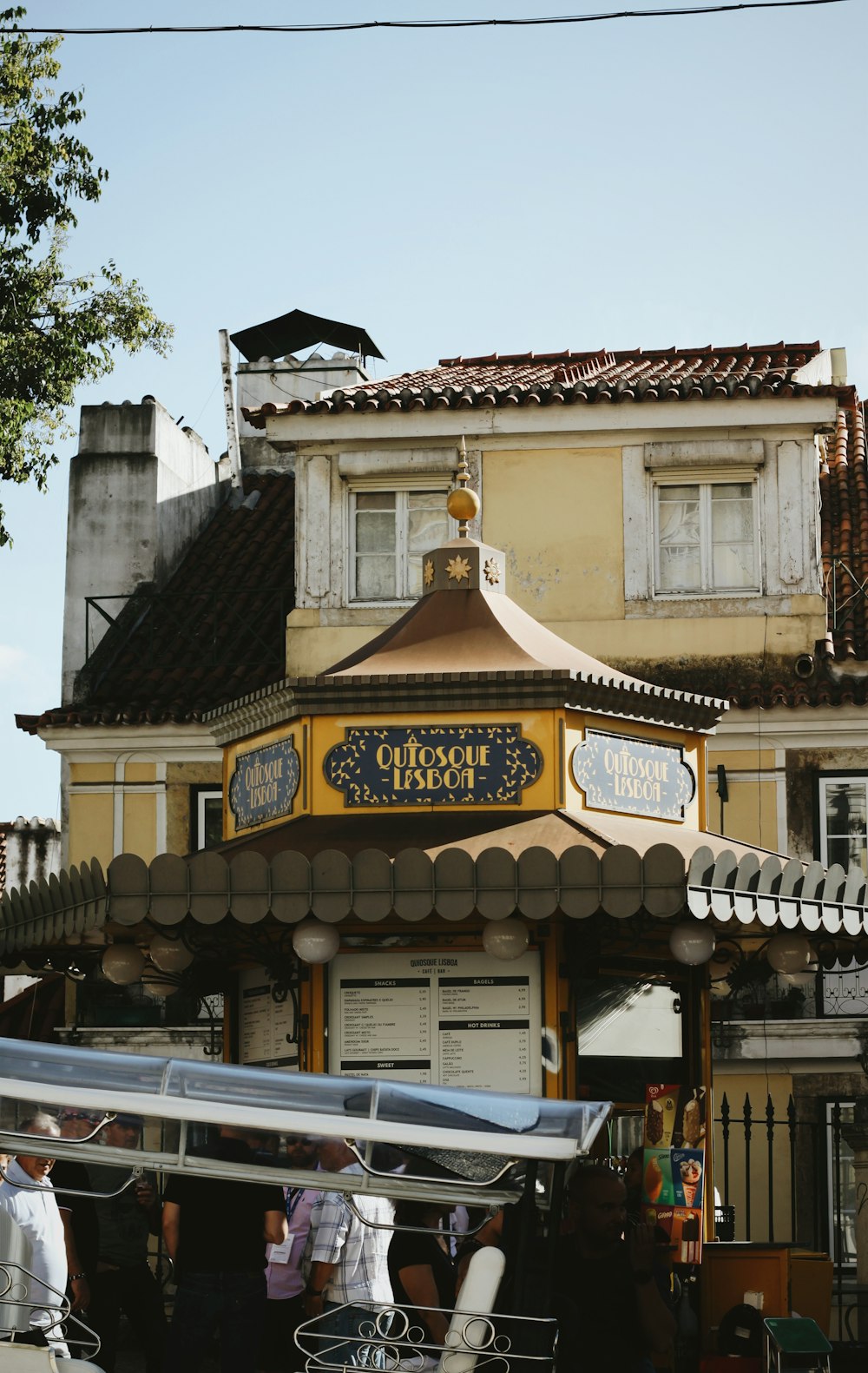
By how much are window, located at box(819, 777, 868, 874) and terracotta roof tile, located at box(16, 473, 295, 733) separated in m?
6.35

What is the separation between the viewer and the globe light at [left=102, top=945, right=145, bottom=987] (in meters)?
13.6

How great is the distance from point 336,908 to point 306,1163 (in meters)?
2.93

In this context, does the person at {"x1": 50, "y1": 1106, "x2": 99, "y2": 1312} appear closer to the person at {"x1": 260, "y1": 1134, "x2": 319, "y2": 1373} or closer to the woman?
the person at {"x1": 260, "y1": 1134, "x2": 319, "y2": 1373}

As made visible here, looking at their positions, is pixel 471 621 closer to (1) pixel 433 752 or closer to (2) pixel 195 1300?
(1) pixel 433 752

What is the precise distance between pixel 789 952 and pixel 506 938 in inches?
80.3

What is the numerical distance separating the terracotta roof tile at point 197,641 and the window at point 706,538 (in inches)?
181

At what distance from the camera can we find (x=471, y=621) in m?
14.0

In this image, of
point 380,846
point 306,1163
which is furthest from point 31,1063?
point 380,846

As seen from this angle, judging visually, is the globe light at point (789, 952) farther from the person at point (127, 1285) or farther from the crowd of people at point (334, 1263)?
the person at point (127, 1285)

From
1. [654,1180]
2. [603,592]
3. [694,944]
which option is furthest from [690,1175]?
[603,592]

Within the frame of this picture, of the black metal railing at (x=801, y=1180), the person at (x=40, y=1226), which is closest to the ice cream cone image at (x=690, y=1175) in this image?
the person at (x=40, y=1226)

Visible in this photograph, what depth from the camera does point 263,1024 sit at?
543 inches

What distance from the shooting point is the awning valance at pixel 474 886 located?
38.0ft

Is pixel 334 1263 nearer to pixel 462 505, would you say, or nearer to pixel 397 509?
pixel 462 505
